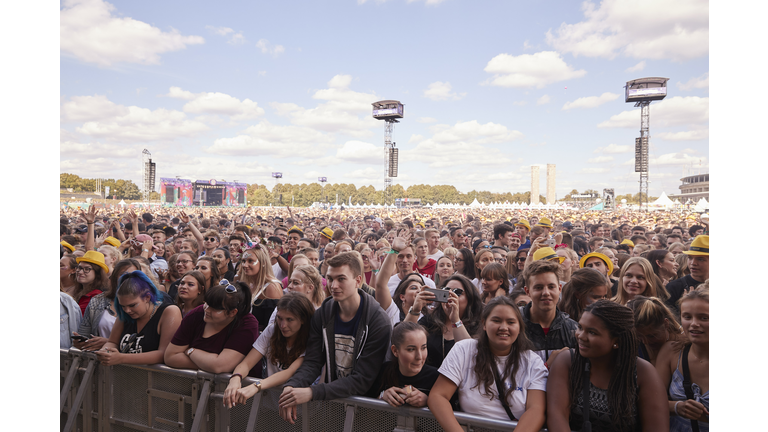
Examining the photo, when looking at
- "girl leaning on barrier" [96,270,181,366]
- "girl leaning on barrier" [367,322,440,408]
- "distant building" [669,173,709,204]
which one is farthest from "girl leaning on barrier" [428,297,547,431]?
"distant building" [669,173,709,204]

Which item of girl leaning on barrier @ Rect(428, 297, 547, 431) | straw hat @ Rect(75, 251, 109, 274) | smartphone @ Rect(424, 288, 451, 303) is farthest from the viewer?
straw hat @ Rect(75, 251, 109, 274)

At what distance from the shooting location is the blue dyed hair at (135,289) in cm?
370

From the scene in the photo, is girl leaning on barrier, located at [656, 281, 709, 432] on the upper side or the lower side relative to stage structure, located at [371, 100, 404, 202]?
lower

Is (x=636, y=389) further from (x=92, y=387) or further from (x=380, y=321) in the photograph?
(x=92, y=387)

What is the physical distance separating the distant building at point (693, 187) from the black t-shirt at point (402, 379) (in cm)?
12310

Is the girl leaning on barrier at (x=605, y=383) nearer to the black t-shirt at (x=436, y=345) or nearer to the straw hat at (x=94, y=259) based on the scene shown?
the black t-shirt at (x=436, y=345)

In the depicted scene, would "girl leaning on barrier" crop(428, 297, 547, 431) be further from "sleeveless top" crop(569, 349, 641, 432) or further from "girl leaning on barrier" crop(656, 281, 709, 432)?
"girl leaning on barrier" crop(656, 281, 709, 432)

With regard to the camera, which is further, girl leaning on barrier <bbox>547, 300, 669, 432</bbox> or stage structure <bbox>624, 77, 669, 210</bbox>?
stage structure <bbox>624, 77, 669, 210</bbox>

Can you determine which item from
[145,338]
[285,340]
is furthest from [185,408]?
[285,340]

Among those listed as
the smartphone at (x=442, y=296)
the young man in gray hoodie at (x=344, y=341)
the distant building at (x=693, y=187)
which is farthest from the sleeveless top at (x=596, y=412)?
the distant building at (x=693, y=187)

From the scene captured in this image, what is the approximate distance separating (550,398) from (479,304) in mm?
1367

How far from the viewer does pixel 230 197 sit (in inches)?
3506

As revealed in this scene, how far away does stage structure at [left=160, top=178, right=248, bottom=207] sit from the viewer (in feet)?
263

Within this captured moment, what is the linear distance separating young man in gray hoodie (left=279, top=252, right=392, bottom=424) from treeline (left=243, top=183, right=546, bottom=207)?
12513 cm
